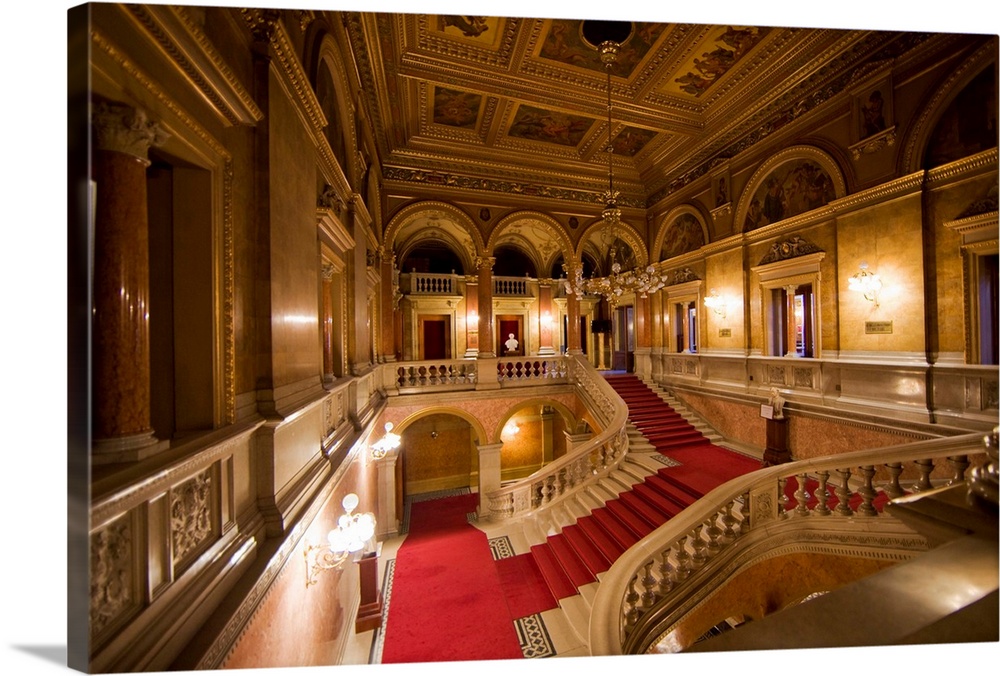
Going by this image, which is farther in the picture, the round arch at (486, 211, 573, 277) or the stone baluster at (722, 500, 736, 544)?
the round arch at (486, 211, 573, 277)

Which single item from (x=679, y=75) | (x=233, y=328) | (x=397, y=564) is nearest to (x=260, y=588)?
(x=233, y=328)

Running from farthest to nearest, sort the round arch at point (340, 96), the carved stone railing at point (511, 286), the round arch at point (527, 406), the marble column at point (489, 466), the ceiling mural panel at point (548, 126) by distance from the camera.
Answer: the carved stone railing at point (511, 286), the round arch at point (527, 406), the marble column at point (489, 466), the ceiling mural panel at point (548, 126), the round arch at point (340, 96)

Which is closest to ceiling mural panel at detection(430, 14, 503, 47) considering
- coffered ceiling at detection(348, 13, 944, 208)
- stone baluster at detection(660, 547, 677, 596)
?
coffered ceiling at detection(348, 13, 944, 208)

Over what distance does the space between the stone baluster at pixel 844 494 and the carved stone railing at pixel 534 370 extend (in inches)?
252

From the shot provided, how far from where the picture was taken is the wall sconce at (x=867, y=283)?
18.2ft

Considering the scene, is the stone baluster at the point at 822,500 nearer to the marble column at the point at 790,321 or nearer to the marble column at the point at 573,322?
the marble column at the point at 790,321

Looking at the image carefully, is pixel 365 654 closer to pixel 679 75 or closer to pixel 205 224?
pixel 205 224

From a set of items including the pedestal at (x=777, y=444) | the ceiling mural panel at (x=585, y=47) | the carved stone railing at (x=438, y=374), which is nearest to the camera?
the ceiling mural panel at (x=585, y=47)

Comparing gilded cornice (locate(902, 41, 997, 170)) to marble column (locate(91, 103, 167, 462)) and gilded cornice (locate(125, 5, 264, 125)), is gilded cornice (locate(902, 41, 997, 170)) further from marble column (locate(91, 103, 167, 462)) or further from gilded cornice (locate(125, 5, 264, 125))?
marble column (locate(91, 103, 167, 462))

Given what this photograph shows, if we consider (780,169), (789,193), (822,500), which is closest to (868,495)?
(822,500)

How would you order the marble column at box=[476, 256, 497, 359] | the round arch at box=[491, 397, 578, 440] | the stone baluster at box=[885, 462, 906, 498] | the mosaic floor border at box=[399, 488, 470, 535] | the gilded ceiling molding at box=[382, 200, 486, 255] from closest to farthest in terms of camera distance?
1. the stone baluster at box=[885, 462, 906, 498]
2. the gilded ceiling molding at box=[382, 200, 486, 255]
3. the round arch at box=[491, 397, 578, 440]
4. the marble column at box=[476, 256, 497, 359]
5. the mosaic floor border at box=[399, 488, 470, 535]

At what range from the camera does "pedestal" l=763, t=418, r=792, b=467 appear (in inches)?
246

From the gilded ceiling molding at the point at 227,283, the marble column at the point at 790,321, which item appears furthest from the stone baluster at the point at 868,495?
the gilded ceiling molding at the point at 227,283

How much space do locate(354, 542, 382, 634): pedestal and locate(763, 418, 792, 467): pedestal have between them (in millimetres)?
6533
